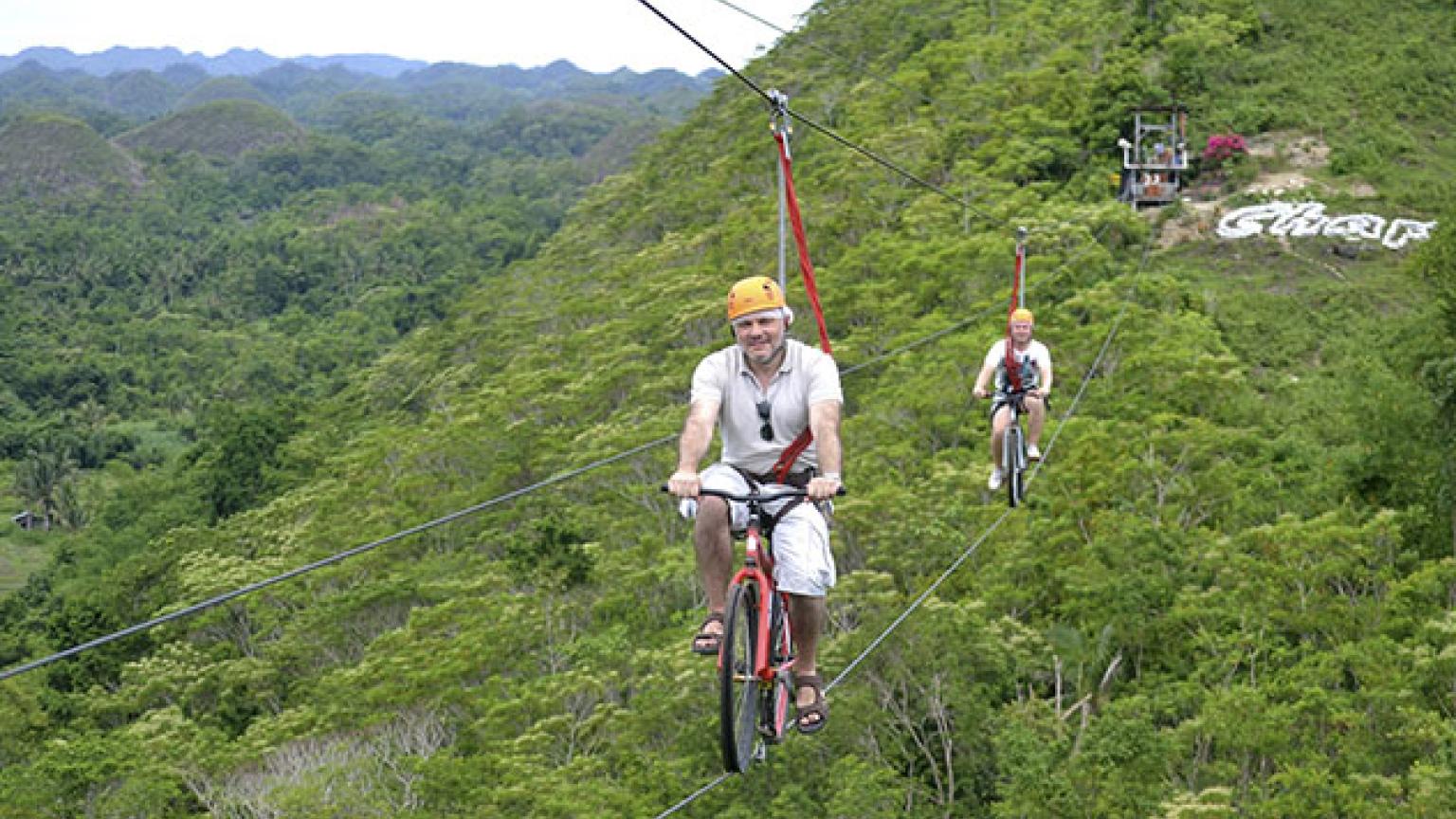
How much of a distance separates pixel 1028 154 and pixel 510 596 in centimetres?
1719

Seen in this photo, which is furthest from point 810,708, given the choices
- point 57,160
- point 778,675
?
point 57,160

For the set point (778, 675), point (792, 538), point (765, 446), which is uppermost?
point (765, 446)

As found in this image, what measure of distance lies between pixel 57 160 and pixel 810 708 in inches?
6627

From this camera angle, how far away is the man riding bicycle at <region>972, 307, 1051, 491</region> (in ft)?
30.8

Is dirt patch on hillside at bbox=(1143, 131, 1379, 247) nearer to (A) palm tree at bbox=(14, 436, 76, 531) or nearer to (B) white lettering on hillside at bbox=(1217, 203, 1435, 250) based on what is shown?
(B) white lettering on hillside at bbox=(1217, 203, 1435, 250)

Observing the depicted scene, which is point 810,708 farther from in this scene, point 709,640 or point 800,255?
point 800,255

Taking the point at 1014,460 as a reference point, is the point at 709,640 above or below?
above

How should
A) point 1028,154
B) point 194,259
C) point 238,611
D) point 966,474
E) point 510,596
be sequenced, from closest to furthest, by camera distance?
1. point 966,474
2. point 510,596
3. point 238,611
4. point 1028,154
5. point 194,259

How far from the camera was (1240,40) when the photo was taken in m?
36.2

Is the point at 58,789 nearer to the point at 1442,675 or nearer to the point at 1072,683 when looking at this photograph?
the point at 1072,683

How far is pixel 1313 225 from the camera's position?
25.2 m

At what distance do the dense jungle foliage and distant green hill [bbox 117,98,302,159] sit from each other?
143972 millimetres

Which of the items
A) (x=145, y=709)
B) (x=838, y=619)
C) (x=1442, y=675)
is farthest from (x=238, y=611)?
(x=1442, y=675)

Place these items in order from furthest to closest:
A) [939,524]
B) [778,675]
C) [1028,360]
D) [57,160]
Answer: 1. [57,160]
2. [939,524]
3. [1028,360]
4. [778,675]
